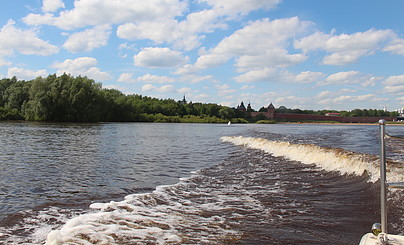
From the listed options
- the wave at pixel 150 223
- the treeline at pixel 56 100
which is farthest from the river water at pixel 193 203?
the treeline at pixel 56 100

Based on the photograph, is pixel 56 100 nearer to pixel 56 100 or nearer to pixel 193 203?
pixel 56 100

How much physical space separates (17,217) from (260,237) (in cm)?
535

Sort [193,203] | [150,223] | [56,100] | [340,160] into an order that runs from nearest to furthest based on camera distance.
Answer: [150,223]
[193,203]
[340,160]
[56,100]

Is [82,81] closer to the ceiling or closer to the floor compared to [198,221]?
closer to the ceiling

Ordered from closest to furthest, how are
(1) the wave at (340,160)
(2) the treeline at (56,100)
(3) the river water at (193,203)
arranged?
(3) the river water at (193,203)
(1) the wave at (340,160)
(2) the treeline at (56,100)

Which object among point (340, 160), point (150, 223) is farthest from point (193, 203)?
point (340, 160)

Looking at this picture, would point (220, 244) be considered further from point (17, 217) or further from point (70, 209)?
point (17, 217)

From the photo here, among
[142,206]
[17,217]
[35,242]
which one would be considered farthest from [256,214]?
[17,217]

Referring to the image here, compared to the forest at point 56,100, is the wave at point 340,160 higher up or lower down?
lower down

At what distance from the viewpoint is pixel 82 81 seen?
304 ft

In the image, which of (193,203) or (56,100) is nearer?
(193,203)

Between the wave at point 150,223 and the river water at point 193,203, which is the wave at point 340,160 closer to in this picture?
the river water at point 193,203

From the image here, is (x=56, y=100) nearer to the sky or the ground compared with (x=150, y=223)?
nearer to the sky

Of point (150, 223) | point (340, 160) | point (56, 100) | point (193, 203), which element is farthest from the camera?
point (56, 100)
